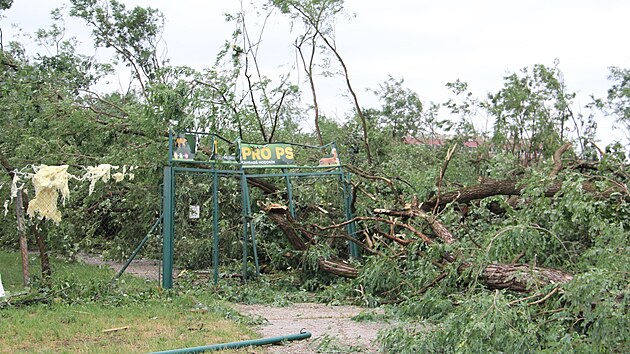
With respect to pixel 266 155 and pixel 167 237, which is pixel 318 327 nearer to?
pixel 167 237

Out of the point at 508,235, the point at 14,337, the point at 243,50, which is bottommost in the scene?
the point at 14,337

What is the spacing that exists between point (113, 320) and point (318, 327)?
1.86 metres

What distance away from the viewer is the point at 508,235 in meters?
5.99

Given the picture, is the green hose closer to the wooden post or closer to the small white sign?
the wooden post

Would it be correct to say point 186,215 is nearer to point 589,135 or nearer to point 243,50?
point 243,50

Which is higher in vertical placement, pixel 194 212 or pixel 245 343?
pixel 194 212

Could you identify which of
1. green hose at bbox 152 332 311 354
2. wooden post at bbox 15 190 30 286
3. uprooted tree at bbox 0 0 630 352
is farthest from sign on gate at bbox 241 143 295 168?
green hose at bbox 152 332 311 354

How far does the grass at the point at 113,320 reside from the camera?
5.42m

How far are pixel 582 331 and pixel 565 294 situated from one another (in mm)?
363

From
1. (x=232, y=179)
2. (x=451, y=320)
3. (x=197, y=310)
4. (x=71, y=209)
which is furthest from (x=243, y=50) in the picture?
(x=451, y=320)

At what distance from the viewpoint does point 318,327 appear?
6266 millimetres

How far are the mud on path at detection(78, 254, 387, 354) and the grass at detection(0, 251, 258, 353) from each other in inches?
11.5

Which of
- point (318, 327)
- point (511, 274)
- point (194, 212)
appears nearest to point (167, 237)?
point (194, 212)

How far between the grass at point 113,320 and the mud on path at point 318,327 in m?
0.29
